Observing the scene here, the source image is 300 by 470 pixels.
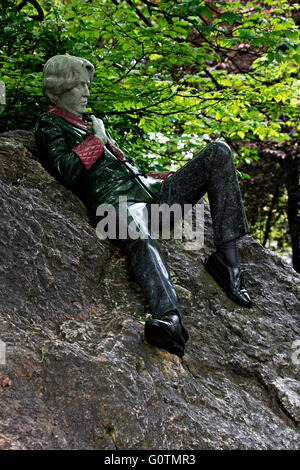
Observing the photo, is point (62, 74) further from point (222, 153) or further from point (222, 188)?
point (222, 188)

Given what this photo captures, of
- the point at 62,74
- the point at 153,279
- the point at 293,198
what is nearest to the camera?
the point at 153,279

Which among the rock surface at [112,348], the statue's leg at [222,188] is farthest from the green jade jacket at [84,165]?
the statue's leg at [222,188]

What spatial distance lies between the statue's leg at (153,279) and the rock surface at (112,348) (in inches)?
3.3

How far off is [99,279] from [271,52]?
2.15m

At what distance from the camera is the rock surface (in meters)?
2.08

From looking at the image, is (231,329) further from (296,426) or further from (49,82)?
(49,82)

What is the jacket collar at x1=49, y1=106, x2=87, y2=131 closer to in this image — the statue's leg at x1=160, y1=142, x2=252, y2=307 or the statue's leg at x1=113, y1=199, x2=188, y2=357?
the statue's leg at x1=113, y1=199, x2=188, y2=357

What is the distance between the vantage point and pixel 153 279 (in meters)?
2.92

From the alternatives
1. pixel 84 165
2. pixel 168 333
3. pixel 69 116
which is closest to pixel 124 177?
pixel 84 165

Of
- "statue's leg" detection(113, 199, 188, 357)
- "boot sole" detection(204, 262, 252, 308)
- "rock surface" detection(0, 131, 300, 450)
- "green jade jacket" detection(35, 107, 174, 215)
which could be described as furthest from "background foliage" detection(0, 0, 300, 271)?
"boot sole" detection(204, 262, 252, 308)

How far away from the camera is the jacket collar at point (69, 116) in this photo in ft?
11.8

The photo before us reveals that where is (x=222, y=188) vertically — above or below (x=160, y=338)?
above

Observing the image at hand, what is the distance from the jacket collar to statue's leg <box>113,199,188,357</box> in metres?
0.74

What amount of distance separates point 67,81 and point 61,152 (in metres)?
0.56
